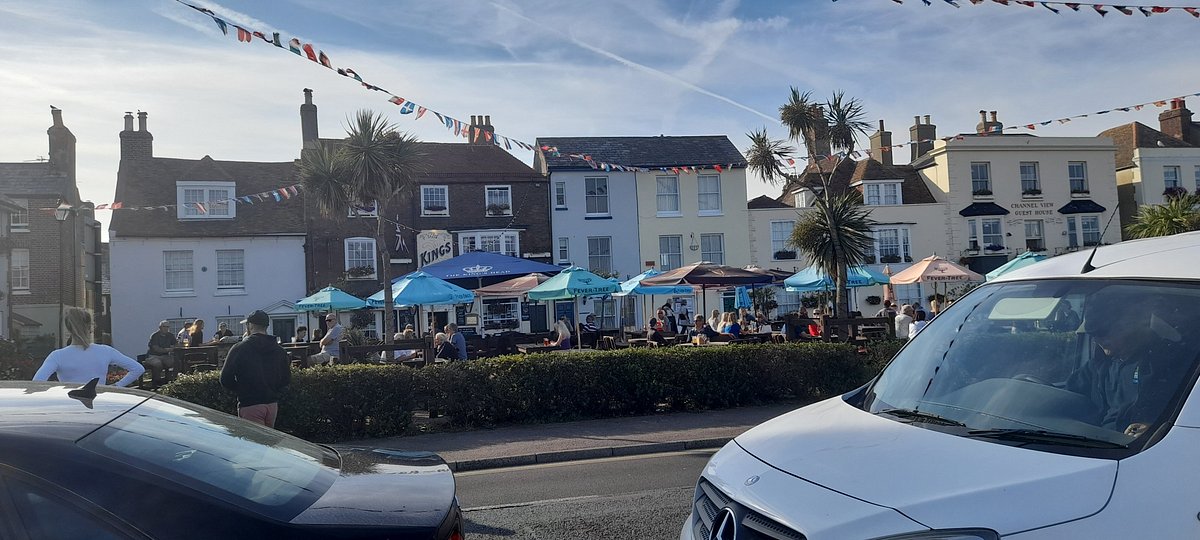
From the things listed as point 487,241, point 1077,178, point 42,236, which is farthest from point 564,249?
point 1077,178

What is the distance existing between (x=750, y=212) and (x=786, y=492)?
→ 1246 inches

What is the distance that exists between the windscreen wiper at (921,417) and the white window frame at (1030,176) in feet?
123

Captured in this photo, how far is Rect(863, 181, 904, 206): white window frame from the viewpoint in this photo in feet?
113

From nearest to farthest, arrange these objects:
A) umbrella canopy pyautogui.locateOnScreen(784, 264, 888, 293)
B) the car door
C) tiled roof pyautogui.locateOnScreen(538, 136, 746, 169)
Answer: the car door < umbrella canopy pyautogui.locateOnScreen(784, 264, 888, 293) < tiled roof pyautogui.locateOnScreen(538, 136, 746, 169)

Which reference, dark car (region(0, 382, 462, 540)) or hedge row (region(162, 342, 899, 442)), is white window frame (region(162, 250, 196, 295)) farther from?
dark car (region(0, 382, 462, 540))

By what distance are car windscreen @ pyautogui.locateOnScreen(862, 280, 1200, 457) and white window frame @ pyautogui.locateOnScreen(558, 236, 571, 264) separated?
2910 centimetres

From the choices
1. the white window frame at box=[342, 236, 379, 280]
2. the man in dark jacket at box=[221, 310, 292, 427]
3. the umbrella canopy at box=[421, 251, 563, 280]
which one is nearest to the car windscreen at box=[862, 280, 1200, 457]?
the man in dark jacket at box=[221, 310, 292, 427]

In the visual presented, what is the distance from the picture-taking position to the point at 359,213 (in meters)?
30.8

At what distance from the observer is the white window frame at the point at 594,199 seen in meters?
33.0

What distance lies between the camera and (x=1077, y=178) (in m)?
36.7

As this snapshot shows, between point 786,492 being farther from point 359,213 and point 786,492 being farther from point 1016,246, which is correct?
point 1016,246

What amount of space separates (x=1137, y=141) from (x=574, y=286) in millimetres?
35601

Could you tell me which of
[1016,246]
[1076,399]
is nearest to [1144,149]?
[1016,246]

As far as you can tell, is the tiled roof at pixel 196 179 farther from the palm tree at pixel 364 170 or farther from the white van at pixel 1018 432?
the white van at pixel 1018 432
